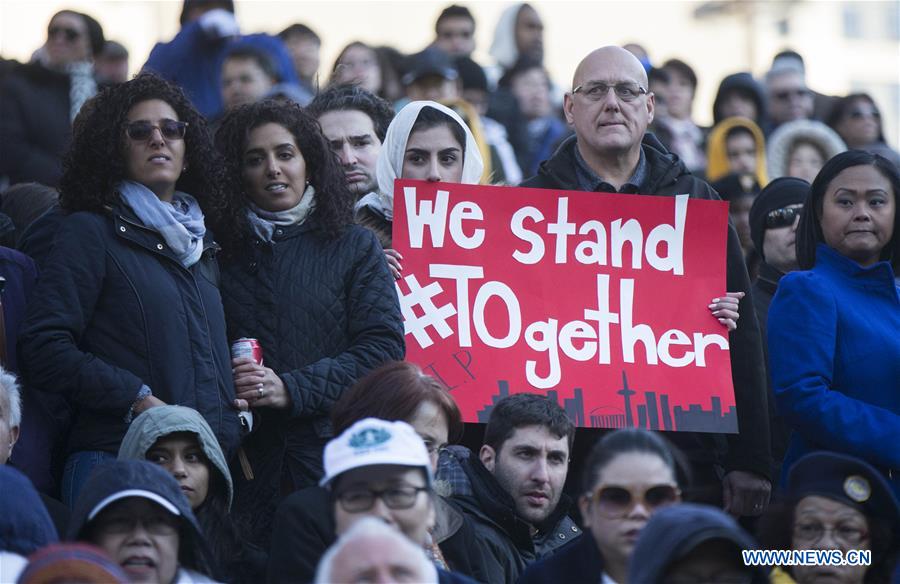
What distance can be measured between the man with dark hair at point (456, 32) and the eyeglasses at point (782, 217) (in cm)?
500

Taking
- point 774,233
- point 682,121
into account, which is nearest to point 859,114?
point 682,121

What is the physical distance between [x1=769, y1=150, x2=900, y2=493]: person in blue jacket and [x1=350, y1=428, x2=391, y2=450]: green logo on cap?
1929 millimetres

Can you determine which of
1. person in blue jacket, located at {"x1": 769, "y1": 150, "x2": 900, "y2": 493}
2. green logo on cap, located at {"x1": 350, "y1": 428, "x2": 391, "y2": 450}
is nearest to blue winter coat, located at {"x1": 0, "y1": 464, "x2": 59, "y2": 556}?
green logo on cap, located at {"x1": 350, "y1": 428, "x2": 391, "y2": 450}

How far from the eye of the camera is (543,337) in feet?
25.6

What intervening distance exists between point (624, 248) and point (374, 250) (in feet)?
4.04

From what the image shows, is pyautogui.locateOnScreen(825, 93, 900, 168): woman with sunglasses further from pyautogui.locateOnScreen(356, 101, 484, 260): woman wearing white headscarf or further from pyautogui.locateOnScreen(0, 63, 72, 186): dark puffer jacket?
pyautogui.locateOnScreen(0, 63, 72, 186): dark puffer jacket

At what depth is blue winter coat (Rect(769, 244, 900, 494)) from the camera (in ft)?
22.9

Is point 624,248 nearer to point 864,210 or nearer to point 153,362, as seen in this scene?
point 864,210

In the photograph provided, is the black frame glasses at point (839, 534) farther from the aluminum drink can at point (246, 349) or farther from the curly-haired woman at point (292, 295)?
the aluminum drink can at point (246, 349)

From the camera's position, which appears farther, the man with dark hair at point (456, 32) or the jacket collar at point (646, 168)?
the man with dark hair at point (456, 32)

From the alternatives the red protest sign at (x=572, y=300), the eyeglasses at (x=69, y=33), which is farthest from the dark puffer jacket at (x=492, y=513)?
the eyeglasses at (x=69, y=33)

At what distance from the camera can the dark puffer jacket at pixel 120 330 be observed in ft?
22.0

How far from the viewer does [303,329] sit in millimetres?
7160

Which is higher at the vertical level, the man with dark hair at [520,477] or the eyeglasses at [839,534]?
the man with dark hair at [520,477]
